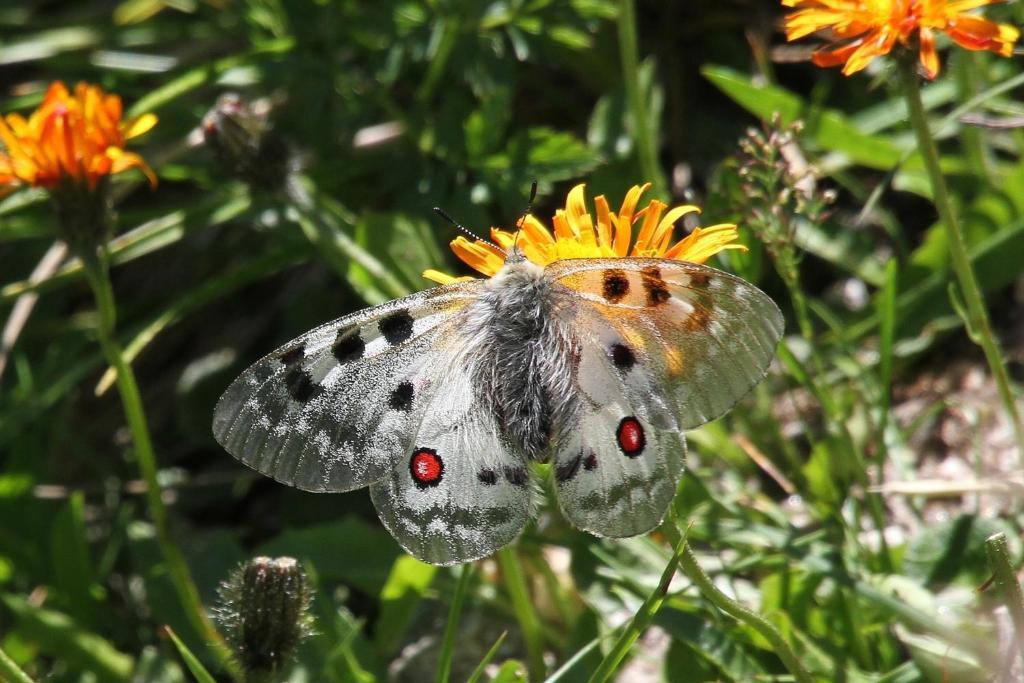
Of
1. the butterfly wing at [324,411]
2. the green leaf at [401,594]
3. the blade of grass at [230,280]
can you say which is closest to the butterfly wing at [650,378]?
the butterfly wing at [324,411]

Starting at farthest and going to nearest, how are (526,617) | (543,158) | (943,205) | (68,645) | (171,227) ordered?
(171,227)
(543,158)
(68,645)
(526,617)
(943,205)

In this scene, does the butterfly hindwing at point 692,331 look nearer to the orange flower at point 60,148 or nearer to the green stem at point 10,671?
the green stem at point 10,671

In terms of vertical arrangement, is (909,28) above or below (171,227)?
above

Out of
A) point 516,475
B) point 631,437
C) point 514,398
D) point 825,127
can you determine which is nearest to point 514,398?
point 514,398

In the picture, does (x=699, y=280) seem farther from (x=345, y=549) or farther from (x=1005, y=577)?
(x=345, y=549)

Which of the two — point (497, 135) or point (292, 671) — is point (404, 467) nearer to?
point (292, 671)

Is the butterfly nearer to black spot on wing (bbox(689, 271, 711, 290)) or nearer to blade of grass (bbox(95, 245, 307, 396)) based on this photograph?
black spot on wing (bbox(689, 271, 711, 290))

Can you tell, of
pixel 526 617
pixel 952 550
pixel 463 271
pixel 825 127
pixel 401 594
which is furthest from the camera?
pixel 463 271
